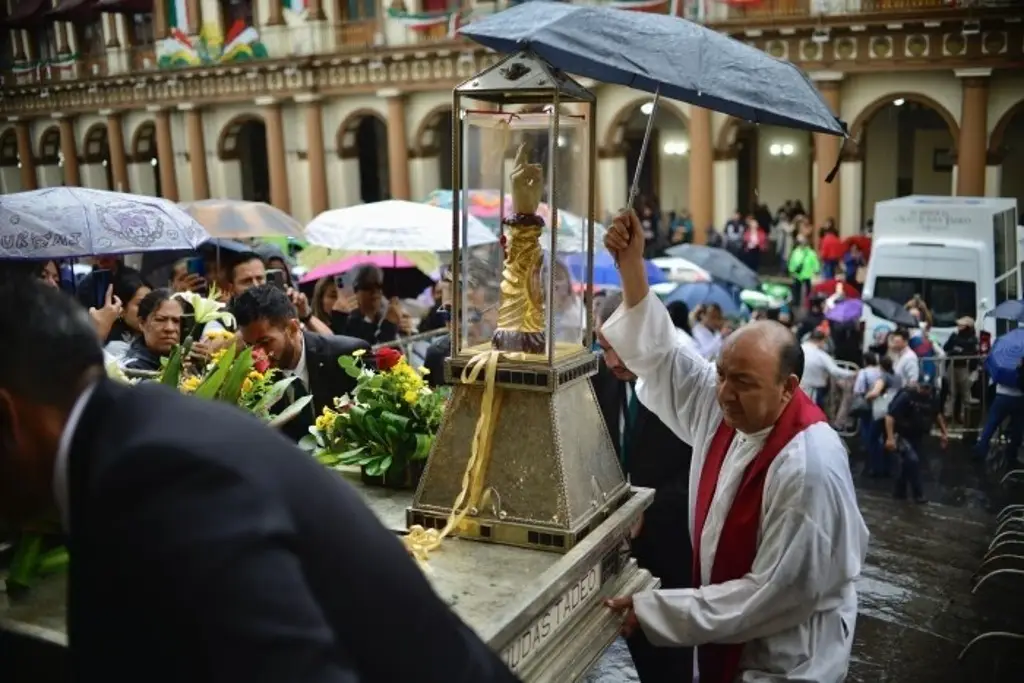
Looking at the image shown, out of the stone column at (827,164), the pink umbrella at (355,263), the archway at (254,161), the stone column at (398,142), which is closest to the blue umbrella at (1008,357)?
→ the pink umbrella at (355,263)

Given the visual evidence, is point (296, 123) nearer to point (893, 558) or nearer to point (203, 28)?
point (203, 28)

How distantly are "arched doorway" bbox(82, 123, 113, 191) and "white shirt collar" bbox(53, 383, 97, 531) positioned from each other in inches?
1238

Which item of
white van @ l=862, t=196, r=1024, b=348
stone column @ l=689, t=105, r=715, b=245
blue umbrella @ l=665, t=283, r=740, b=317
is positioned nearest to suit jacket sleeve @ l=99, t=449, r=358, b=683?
blue umbrella @ l=665, t=283, r=740, b=317

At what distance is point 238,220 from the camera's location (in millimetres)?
9750

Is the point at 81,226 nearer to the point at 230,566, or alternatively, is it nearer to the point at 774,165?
the point at 230,566

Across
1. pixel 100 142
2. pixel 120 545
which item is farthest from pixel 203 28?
pixel 120 545

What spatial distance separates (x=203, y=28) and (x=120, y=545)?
91.5 ft

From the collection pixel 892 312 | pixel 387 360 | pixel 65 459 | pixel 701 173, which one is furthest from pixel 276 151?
pixel 65 459

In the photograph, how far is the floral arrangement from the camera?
3629 mm

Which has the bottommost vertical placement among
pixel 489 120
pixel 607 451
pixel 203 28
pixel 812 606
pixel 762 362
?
pixel 812 606

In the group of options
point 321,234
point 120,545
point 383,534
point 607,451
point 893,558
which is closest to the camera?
point 120,545

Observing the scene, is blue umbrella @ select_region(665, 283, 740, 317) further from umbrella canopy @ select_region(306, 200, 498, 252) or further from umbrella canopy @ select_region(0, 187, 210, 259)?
umbrella canopy @ select_region(0, 187, 210, 259)

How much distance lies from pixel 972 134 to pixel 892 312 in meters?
8.72

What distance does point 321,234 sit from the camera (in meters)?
8.65
